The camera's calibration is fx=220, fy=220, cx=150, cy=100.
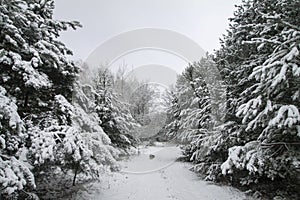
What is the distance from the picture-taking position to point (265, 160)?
19.0 ft

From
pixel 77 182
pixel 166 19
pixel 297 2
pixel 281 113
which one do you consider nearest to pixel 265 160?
pixel 281 113

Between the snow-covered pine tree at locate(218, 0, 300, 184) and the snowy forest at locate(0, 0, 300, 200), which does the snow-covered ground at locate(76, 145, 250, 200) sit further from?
the snow-covered pine tree at locate(218, 0, 300, 184)

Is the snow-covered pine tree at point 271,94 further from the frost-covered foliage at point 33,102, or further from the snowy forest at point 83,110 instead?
the frost-covered foliage at point 33,102

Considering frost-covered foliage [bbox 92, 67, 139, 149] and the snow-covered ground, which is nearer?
the snow-covered ground

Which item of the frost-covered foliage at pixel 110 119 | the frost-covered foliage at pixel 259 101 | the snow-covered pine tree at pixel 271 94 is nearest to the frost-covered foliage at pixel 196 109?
the frost-covered foliage at pixel 259 101

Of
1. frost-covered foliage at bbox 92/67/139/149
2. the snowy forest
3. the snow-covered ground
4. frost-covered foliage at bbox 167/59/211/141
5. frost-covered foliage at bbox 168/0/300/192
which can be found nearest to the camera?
the snowy forest

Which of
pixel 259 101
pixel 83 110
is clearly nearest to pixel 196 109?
pixel 83 110

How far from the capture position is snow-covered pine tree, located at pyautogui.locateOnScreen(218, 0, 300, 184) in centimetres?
487

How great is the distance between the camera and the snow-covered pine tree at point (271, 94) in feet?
16.0

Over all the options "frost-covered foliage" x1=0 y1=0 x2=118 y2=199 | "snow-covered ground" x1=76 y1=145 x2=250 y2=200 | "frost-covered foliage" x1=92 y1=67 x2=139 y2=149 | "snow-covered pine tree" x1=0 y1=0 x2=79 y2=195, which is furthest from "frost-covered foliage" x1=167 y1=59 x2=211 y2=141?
"snow-covered pine tree" x1=0 y1=0 x2=79 y2=195

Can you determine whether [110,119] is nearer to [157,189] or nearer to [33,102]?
[157,189]

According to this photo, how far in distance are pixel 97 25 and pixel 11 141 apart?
1884cm

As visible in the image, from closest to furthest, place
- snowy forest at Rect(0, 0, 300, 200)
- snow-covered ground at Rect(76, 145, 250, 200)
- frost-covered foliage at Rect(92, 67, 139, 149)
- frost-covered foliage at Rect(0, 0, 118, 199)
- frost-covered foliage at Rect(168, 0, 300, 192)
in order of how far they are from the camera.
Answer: frost-covered foliage at Rect(0, 0, 118, 199)
snowy forest at Rect(0, 0, 300, 200)
frost-covered foliage at Rect(168, 0, 300, 192)
snow-covered ground at Rect(76, 145, 250, 200)
frost-covered foliage at Rect(92, 67, 139, 149)

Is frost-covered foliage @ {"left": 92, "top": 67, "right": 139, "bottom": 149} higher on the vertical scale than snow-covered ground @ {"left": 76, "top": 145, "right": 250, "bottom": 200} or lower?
higher
